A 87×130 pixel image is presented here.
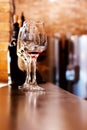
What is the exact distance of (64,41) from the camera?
5.04 m

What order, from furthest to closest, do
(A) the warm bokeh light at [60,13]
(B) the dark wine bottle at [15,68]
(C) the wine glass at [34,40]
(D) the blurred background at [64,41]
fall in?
(A) the warm bokeh light at [60,13] → (D) the blurred background at [64,41] → (B) the dark wine bottle at [15,68] → (C) the wine glass at [34,40]

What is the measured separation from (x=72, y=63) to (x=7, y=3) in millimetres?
3360

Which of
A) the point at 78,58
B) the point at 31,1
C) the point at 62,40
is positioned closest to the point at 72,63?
the point at 78,58

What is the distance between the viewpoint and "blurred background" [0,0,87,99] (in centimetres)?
463

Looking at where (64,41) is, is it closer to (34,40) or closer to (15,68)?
(15,68)

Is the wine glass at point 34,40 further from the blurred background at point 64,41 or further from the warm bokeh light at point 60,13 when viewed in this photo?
the warm bokeh light at point 60,13

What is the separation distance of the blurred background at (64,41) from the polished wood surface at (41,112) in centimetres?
379

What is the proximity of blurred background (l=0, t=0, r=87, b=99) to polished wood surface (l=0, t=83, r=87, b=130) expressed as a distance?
3.79 meters

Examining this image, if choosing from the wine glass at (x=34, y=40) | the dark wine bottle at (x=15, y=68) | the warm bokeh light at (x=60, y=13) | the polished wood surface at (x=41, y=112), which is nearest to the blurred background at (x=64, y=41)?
the warm bokeh light at (x=60, y=13)

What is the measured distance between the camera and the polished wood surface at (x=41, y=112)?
50 cm

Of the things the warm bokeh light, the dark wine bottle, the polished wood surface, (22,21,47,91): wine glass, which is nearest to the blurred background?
the warm bokeh light

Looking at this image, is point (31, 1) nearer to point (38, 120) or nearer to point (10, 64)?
point (10, 64)

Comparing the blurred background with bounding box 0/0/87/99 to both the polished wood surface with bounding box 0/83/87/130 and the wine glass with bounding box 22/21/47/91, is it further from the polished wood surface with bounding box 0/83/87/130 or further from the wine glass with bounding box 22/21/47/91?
the polished wood surface with bounding box 0/83/87/130

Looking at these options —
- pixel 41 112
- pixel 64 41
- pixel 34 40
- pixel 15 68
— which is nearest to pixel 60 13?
pixel 64 41
